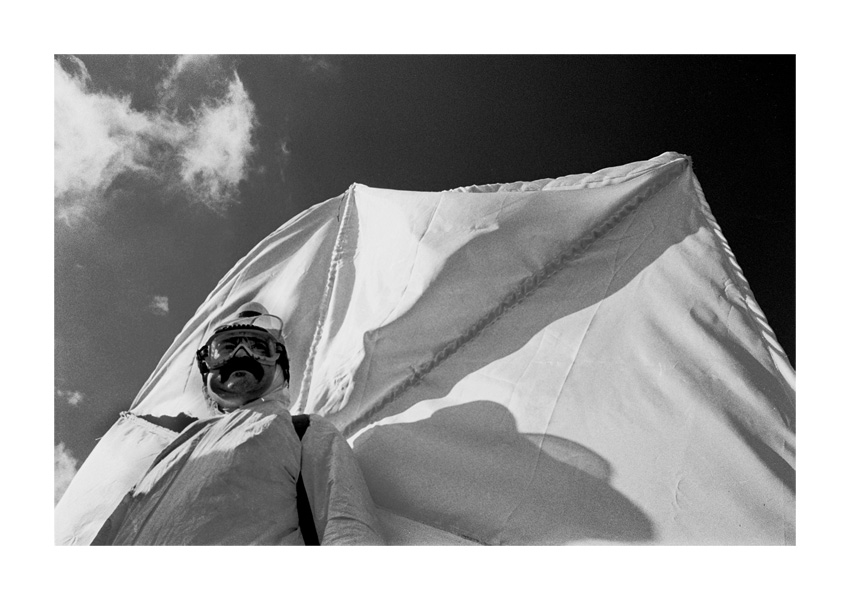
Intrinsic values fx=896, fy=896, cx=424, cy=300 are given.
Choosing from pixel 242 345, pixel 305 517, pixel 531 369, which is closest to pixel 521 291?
pixel 531 369

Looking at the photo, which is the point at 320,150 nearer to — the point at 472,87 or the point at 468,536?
the point at 472,87

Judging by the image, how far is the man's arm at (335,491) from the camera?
6.72ft

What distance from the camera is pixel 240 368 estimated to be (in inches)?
95.9

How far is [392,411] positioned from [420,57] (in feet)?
3.34

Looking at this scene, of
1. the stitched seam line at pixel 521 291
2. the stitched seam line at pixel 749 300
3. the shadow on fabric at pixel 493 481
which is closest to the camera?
the shadow on fabric at pixel 493 481

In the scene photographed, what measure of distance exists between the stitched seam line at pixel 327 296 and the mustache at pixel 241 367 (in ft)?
0.93

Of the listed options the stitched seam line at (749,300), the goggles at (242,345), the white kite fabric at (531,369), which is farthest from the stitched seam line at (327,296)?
the stitched seam line at (749,300)

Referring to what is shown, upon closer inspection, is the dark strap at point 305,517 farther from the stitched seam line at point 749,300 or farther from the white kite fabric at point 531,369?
the stitched seam line at point 749,300

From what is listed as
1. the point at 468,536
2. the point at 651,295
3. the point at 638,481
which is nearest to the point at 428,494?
the point at 468,536

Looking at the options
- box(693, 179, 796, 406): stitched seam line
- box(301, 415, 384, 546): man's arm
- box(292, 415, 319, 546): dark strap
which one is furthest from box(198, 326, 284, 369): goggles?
box(693, 179, 796, 406): stitched seam line

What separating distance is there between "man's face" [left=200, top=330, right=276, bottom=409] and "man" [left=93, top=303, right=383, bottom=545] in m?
0.08

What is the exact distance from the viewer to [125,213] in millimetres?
2885

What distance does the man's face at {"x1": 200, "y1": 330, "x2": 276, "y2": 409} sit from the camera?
95.6 inches

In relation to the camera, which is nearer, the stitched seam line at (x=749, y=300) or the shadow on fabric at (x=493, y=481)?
the shadow on fabric at (x=493, y=481)
